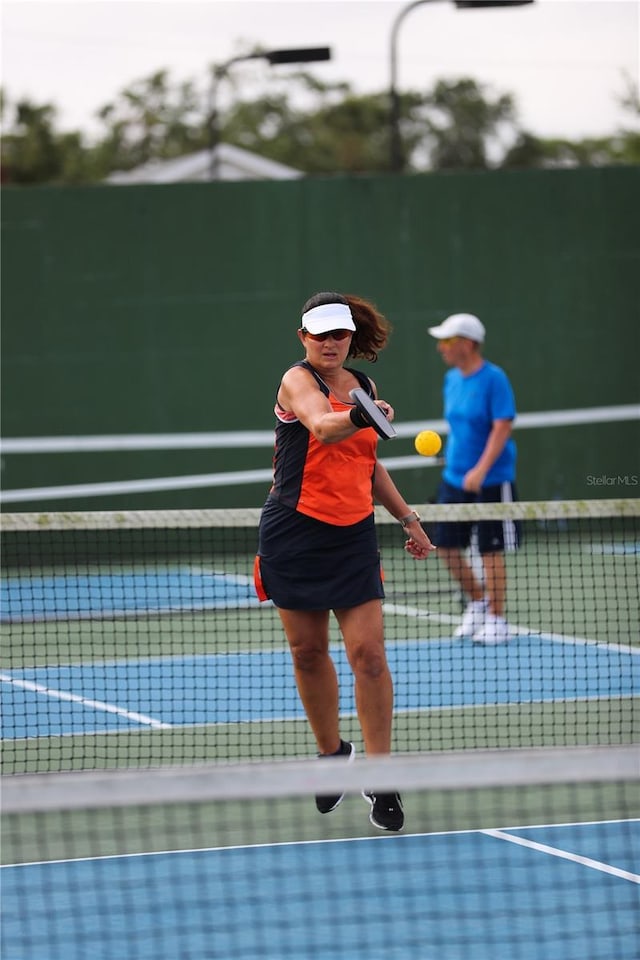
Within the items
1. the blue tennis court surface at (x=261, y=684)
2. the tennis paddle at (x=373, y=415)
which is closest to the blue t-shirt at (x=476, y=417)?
the blue tennis court surface at (x=261, y=684)

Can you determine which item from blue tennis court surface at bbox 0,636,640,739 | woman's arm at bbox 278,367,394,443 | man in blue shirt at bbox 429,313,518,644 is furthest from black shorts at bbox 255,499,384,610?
man in blue shirt at bbox 429,313,518,644

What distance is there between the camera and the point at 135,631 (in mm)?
9438

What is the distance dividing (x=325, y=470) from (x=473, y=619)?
144 inches

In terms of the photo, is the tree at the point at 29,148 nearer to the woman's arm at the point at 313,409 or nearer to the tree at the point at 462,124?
the tree at the point at 462,124

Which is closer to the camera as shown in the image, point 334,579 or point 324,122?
point 334,579

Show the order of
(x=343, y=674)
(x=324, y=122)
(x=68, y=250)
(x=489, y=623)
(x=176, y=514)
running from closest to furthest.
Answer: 1. (x=176, y=514)
2. (x=343, y=674)
3. (x=489, y=623)
4. (x=68, y=250)
5. (x=324, y=122)

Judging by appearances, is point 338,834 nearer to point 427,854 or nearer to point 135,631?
point 427,854

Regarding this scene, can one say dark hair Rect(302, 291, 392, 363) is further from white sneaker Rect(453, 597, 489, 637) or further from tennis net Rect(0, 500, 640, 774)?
white sneaker Rect(453, 597, 489, 637)

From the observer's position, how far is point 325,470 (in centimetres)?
527

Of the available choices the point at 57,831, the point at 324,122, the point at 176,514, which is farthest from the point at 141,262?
the point at 324,122

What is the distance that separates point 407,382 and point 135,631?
4406mm

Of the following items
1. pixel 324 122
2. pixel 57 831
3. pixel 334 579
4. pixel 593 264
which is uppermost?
pixel 324 122

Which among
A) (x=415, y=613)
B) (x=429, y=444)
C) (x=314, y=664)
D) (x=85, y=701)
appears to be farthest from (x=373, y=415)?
(x=415, y=613)

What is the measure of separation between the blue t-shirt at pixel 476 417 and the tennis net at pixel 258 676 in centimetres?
51
